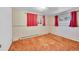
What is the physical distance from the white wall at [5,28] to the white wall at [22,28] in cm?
9

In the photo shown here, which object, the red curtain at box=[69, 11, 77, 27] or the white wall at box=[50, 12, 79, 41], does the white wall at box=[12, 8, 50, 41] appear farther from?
the red curtain at box=[69, 11, 77, 27]

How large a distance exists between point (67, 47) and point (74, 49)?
0.16 m

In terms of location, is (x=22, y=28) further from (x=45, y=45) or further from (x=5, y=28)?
(x=45, y=45)

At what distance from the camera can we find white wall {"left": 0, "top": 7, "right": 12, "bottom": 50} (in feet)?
8.15

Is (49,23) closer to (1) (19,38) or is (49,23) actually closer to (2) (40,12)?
(2) (40,12)

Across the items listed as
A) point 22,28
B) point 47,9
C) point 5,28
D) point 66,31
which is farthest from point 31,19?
point 66,31

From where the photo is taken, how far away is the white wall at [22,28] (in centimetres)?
255

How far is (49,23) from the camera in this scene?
2646 millimetres

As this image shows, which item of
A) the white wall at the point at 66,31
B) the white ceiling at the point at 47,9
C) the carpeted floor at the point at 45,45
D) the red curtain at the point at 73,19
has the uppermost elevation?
the white ceiling at the point at 47,9

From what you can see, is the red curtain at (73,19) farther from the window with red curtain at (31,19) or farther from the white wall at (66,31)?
the window with red curtain at (31,19)

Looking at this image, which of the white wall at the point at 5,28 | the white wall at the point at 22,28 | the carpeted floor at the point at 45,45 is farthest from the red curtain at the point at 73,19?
the white wall at the point at 5,28
